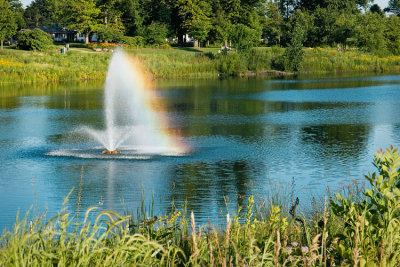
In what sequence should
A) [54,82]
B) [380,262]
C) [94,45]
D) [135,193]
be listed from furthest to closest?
[94,45] < [54,82] < [135,193] < [380,262]

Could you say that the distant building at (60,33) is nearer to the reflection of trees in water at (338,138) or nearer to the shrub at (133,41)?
the shrub at (133,41)

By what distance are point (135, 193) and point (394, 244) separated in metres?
10.5

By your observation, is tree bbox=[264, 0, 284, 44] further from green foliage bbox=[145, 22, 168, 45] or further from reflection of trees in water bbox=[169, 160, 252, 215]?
reflection of trees in water bbox=[169, 160, 252, 215]

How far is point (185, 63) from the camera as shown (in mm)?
76062

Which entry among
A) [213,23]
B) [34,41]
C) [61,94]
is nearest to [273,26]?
[213,23]

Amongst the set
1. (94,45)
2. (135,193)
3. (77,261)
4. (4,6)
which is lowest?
(135,193)

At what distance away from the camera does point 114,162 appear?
21.2 m

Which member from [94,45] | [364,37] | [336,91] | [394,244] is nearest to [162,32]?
[94,45]

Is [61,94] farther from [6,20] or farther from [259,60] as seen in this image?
[6,20]

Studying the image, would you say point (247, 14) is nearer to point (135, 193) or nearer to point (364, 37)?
point (364, 37)

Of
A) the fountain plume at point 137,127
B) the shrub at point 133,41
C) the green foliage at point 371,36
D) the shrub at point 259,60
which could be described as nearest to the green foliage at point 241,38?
the shrub at point 259,60

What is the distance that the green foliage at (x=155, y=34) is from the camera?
93.4 m

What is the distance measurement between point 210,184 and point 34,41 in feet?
206

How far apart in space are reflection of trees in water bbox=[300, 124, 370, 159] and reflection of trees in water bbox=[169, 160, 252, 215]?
452 cm
